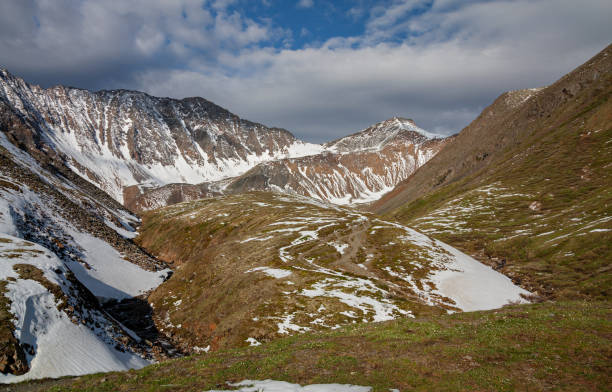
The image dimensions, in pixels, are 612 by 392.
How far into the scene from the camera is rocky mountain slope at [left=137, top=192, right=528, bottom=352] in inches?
1836

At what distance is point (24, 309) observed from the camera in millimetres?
31375

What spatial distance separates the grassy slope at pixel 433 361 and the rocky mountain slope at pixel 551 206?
50740 millimetres

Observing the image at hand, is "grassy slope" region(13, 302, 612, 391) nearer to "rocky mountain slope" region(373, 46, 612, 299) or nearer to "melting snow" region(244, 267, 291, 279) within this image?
"melting snow" region(244, 267, 291, 279)

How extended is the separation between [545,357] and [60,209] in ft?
367

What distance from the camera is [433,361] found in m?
21.1

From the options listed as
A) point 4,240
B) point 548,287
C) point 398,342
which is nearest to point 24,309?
point 4,240

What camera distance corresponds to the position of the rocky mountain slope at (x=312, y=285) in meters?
46.6

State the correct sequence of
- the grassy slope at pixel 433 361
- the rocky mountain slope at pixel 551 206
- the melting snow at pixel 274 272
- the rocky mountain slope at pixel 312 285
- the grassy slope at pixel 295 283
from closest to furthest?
the grassy slope at pixel 433 361, the rocky mountain slope at pixel 312 285, the grassy slope at pixel 295 283, the melting snow at pixel 274 272, the rocky mountain slope at pixel 551 206

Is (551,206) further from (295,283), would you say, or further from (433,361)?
(433,361)

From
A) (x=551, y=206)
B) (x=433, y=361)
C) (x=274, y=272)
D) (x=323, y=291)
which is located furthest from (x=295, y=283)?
(x=551, y=206)

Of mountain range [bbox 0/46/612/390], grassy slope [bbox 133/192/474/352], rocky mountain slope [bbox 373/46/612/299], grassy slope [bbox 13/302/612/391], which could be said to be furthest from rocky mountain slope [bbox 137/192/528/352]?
grassy slope [bbox 13/302/612/391]

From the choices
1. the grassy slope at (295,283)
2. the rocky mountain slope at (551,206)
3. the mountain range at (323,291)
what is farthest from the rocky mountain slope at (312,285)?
the rocky mountain slope at (551,206)

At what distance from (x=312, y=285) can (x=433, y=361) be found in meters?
36.3

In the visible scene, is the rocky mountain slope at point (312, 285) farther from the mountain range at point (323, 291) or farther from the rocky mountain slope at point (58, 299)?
the rocky mountain slope at point (58, 299)
